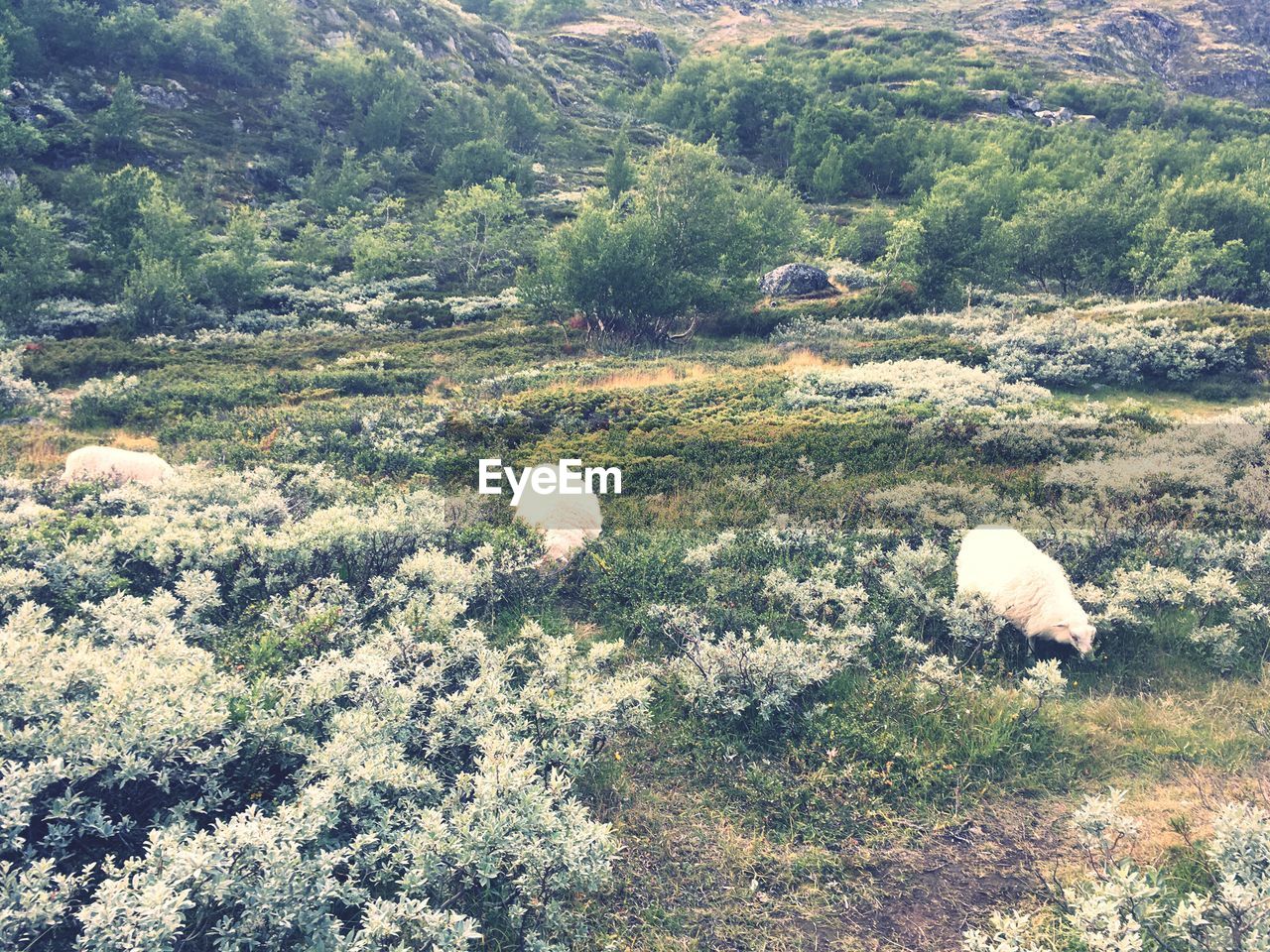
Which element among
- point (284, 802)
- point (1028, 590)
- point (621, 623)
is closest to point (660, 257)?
point (621, 623)

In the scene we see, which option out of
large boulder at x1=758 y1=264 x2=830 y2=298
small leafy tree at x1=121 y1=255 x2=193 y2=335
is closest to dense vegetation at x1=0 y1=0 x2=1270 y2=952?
small leafy tree at x1=121 y1=255 x2=193 y2=335

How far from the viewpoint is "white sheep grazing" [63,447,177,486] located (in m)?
12.0

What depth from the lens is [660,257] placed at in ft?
104

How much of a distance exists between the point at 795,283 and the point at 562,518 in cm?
3204

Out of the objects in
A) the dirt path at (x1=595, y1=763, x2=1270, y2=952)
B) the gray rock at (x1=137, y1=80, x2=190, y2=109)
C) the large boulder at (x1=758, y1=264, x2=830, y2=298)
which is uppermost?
the gray rock at (x1=137, y1=80, x2=190, y2=109)

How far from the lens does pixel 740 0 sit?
A: 170 metres

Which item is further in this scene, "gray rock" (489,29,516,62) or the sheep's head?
"gray rock" (489,29,516,62)

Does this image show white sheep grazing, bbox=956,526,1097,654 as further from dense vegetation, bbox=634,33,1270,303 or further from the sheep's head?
dense vegetation, bbox=634,33,1270,303

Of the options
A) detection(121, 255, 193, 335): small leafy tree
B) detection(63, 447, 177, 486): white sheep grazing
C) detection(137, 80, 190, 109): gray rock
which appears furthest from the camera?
detection(137, 80, 190, 109): gray rock

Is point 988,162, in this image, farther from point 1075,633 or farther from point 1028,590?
point 1075,633

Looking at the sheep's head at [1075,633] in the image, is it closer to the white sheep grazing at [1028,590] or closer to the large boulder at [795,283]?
the white sheep grazing at [1028,590]

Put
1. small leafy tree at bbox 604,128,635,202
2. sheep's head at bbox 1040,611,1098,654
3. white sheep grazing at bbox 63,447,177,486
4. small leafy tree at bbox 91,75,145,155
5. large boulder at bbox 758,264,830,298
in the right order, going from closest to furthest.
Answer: sheep's head at bbox 1040,611,1098,654, white sheep grazing at bbox 63,447,177,486, large boulder at bbox 758,264,830,298, small leafy tree at bbox 91,75,145,155, small leafy tree at bbox 604,128,635,202

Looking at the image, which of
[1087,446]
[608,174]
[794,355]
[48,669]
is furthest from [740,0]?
[48,669]

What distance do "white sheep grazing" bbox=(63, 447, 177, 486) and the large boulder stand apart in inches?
1303
